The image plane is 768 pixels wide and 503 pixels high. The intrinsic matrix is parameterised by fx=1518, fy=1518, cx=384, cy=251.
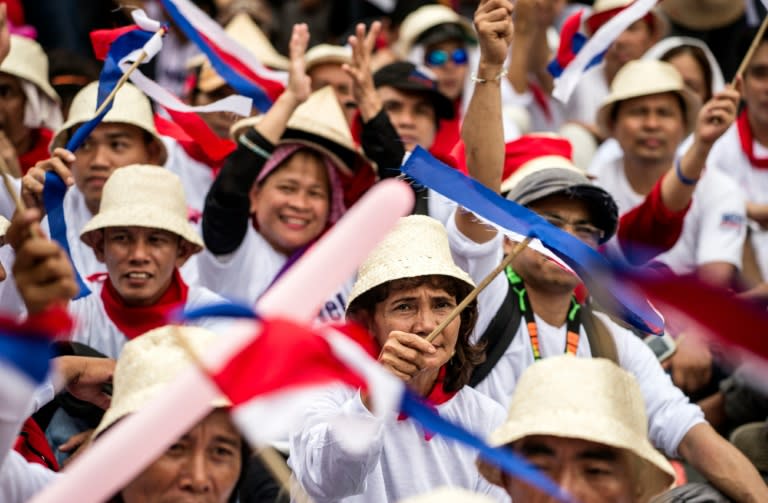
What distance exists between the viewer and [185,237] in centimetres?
548

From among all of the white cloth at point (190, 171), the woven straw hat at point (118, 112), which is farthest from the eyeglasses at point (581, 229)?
the white cloth at point (190, 171)

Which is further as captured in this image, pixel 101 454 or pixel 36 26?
pixel 36 26

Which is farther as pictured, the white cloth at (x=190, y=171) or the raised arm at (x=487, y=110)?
the white cloth at (x=190, y=171)

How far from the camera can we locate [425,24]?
8.58 meters

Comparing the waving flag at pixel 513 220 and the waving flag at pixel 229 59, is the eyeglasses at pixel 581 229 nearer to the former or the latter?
the waving flag at pixel 513 220

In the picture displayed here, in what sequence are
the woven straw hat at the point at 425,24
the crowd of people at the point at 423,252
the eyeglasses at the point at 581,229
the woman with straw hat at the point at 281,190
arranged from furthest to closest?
the woven straw hat at the point at 425,24
the woman with straw hat at the point at 281,190
the eyeglasses at the point at 581,229
the crowd of people at the point at 423,252

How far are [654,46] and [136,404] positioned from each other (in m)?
5.35

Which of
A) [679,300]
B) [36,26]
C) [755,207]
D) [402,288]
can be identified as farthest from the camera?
[36,26]

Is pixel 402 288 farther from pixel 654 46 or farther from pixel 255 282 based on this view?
pixel 654 46

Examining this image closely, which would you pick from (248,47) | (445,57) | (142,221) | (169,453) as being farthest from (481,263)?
(445,57)

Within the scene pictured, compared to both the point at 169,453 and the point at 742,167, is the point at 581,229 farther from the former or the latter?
the point at 742,167

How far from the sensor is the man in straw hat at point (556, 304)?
191 inches

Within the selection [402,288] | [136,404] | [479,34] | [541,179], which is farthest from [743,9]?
[136,404]

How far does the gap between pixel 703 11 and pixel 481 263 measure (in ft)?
13.4
